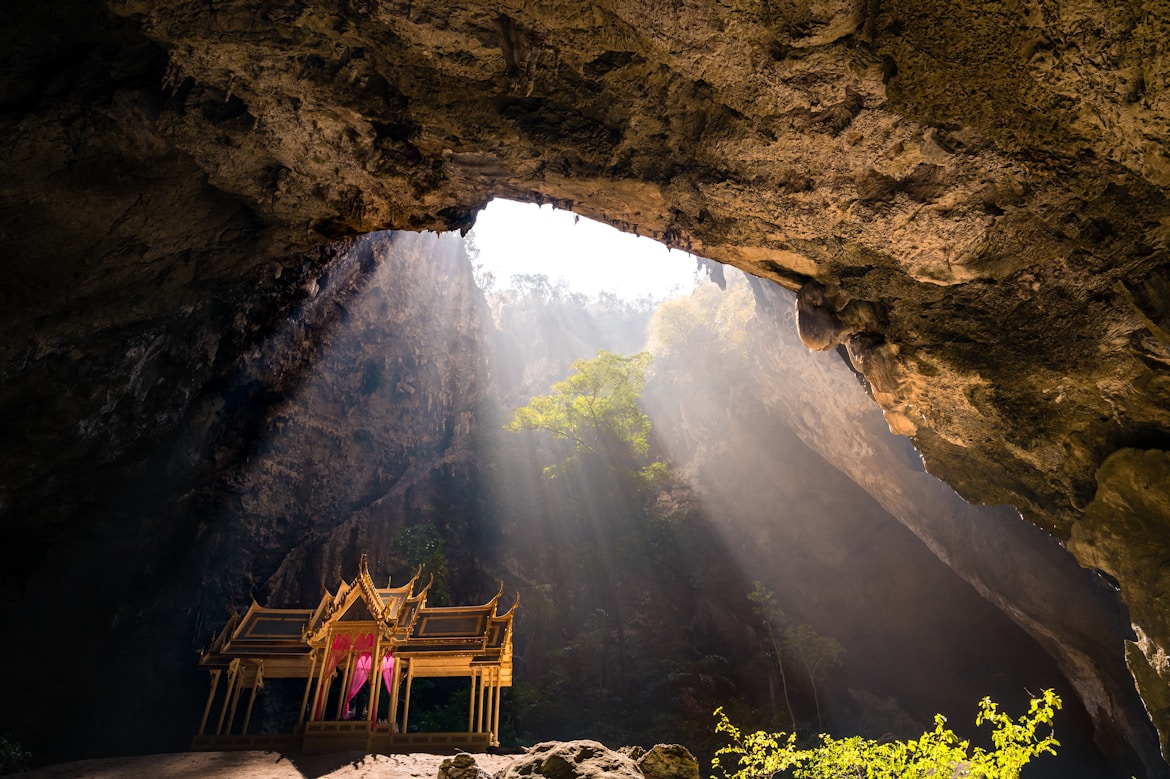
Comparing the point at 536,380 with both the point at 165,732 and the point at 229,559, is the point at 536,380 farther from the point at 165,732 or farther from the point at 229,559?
the point at 165,732

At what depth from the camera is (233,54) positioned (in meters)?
5.83

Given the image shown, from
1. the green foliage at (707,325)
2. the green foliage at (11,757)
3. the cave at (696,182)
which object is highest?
the green foliage at (707,325)

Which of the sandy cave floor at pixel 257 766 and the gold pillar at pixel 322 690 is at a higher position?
the gold pillar at pixel 322 690

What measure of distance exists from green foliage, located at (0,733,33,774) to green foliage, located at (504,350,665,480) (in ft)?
52.9

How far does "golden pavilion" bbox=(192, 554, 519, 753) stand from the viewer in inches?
419

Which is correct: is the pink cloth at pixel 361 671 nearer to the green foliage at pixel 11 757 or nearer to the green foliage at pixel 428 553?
the green foliage at pixel 11 757

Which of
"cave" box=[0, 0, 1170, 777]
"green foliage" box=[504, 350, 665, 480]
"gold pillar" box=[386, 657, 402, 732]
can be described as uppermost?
"green foliage" box=[504, 350, 665, 480]

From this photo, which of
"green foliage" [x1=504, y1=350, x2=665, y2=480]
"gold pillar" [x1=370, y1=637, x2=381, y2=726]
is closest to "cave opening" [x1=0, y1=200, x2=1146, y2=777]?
"green foliage" [x1=504, y1=350, x2=665, y2=480]

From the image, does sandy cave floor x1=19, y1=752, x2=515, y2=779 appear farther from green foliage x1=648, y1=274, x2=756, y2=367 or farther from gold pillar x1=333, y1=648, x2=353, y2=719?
green foliage x1=648, y1=274, x2=756, y2=367

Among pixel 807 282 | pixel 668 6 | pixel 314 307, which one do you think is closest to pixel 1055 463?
pixel 807 282

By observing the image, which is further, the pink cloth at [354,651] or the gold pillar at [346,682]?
the pink cloth at [354,651]

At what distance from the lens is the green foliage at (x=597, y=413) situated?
77.8 feet

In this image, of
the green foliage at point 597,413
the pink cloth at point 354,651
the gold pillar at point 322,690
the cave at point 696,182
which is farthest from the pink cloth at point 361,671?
the green foliage at point 597,413

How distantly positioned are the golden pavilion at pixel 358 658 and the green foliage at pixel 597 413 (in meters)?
11.7
